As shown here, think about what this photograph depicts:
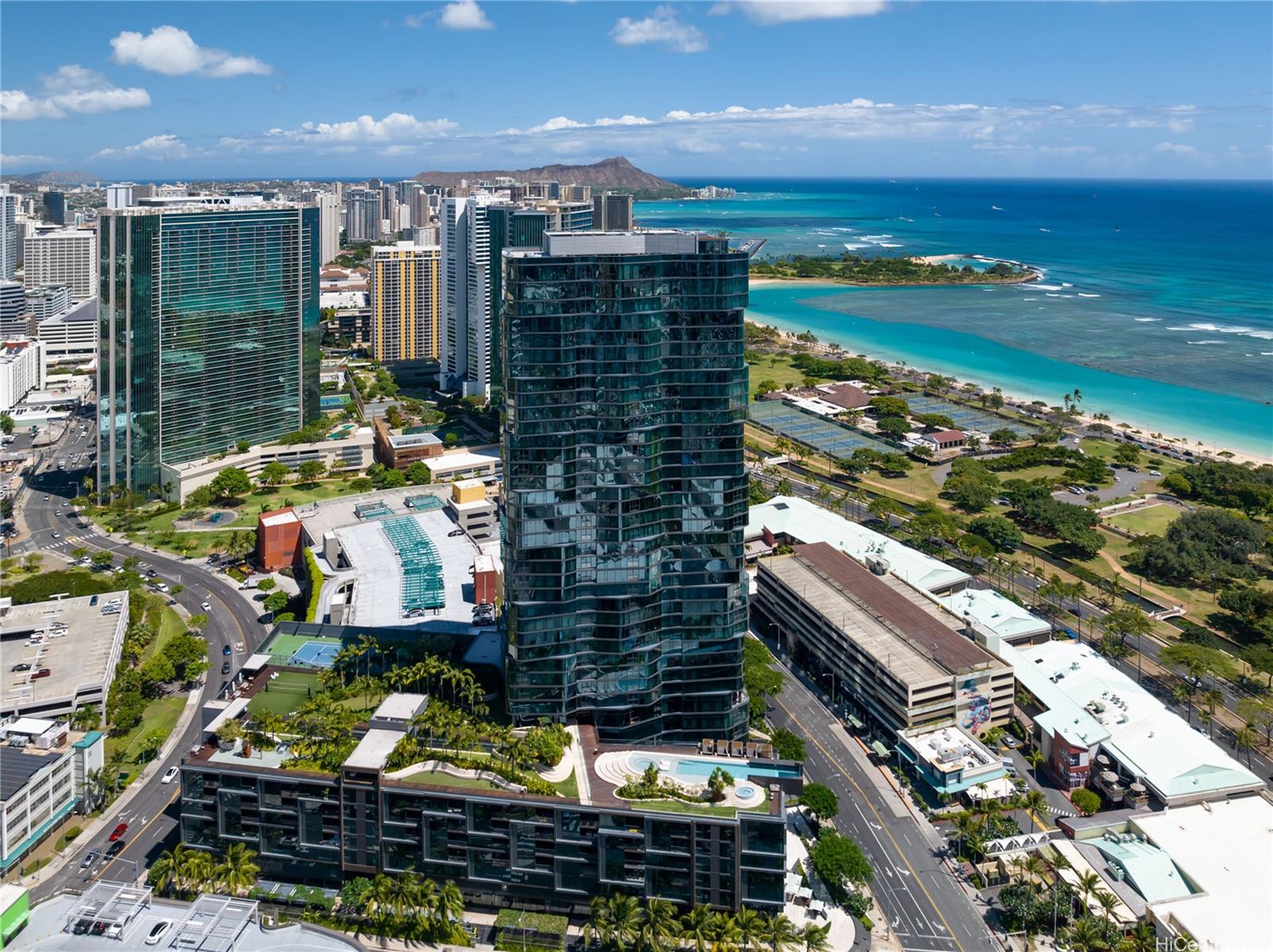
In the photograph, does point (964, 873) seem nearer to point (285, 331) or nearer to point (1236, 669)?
point (1236, 669)

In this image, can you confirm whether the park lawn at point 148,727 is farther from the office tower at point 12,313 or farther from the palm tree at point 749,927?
the office tower at point 12,313

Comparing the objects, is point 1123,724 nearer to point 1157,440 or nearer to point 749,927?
point 749,927

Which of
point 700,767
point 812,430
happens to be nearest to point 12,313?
point 812,430

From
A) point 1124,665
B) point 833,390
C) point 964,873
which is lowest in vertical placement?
point 964,873

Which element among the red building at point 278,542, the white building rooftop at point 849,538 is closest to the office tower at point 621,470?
the white building rooftop at point 849,538

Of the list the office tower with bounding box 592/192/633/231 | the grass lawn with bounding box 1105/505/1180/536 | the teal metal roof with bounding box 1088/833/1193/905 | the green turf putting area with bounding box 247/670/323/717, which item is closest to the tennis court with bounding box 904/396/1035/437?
the grass lawn with bounding box 1105/505/1180/536

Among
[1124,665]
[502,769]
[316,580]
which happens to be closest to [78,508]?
[316,580]
